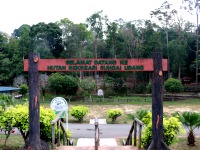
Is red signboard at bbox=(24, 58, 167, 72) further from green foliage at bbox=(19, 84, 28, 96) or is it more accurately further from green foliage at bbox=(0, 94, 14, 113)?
green foliage at bbox=(19, 84, 28, 96)

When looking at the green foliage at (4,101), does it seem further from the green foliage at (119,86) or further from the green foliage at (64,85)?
the green foliage at (119,86)

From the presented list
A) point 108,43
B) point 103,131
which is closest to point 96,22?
point 108,43

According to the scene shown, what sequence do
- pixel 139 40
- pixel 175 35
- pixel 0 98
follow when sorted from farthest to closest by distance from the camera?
pixel 175 35
pixel 139 40
pixel 0 98

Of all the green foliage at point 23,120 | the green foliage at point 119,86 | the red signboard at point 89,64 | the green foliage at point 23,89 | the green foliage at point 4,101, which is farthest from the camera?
the green foliage at point 119,86

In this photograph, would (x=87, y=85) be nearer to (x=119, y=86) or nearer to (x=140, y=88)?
(x=119, y=86)

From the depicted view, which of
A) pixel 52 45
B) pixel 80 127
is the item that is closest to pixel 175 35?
pixel 52 45

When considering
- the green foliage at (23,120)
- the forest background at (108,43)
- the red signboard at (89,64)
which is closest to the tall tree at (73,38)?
the forest background at (108,43)

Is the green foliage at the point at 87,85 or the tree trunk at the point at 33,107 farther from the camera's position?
the green foliage at the point at 87,85

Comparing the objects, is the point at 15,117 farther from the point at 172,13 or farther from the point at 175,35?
the point at 175,35

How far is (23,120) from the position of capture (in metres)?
8.85

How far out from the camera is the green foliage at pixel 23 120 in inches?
338

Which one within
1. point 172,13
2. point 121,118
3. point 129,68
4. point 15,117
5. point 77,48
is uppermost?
point 172,13

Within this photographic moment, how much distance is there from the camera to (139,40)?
158 feet

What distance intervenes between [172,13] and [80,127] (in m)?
33.3
